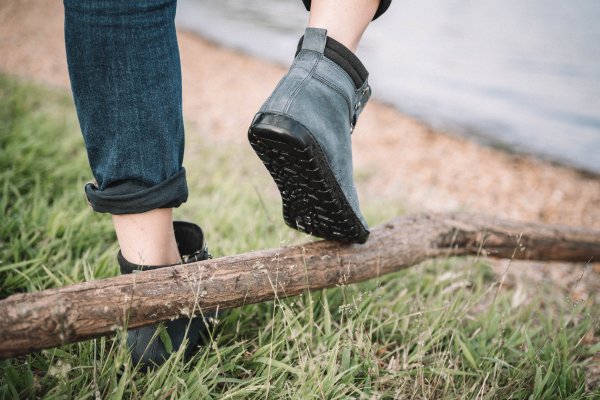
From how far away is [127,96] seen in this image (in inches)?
39.9

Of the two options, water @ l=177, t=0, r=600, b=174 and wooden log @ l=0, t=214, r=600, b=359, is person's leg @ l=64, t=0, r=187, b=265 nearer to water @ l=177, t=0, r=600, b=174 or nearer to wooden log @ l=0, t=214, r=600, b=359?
wooden log @ l=0, t=214, r=600, b=359

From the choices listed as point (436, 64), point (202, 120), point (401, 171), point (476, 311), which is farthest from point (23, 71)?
point (436, 64)

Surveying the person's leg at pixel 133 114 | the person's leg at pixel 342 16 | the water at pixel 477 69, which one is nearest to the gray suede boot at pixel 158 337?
the person's leg at pixel 133 114

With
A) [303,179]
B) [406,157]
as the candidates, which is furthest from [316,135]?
[406,157]

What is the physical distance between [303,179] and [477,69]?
949 centimetres

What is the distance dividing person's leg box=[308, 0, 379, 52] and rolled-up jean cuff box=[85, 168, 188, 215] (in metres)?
0.62

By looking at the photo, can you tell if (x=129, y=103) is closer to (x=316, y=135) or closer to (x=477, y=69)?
(x=316, y=135)

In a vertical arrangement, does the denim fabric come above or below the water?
below

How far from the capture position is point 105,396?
109cm

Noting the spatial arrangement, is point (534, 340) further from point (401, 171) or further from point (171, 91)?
point (401, 171)

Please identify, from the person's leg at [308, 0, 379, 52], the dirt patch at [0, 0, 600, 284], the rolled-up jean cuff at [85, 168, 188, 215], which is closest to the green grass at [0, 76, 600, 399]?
the rolled-up jean cuff at [85, 168, 188, 215]

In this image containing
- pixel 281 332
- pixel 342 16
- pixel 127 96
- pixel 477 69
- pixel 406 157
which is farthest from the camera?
pixel 477 69

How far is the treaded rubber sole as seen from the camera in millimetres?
1006

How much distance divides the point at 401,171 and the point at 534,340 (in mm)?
2846
